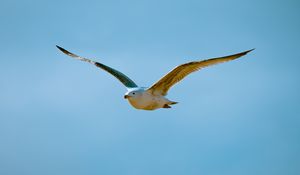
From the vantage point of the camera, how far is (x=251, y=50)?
49.0 feet

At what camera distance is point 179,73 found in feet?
51.9

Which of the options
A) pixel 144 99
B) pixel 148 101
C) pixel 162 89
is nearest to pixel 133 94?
pixel 144 99

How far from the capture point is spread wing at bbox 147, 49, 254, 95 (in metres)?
15.3

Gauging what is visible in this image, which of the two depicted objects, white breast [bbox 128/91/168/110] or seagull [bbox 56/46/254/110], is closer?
seagull [bbox 56/46/254/110]

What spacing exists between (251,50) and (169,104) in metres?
3.07

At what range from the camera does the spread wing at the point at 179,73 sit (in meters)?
15.3

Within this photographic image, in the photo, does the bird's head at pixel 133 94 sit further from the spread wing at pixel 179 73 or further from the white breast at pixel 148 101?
the spread wing at pixel 179 73

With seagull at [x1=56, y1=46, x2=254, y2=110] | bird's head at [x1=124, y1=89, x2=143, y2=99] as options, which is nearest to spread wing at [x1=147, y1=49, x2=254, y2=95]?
seagull at [x1=56, y1=46, x2=254, y2=110]

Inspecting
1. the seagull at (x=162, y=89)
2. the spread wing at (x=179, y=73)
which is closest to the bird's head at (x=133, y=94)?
the seagull at (x=162, y=89)

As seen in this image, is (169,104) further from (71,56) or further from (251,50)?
(71,56)

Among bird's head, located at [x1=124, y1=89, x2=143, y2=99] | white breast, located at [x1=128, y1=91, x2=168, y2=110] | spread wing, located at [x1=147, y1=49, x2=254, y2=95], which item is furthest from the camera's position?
white breast, located at [x1=128, y1=91, x2=168, y2=110]

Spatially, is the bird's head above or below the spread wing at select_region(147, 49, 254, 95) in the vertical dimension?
below

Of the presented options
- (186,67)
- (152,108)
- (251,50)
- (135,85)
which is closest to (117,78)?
(135,85)

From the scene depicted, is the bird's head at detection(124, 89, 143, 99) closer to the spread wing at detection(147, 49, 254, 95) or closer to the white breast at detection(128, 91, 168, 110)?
the white breast at detection(128, 91, 168, 110)
